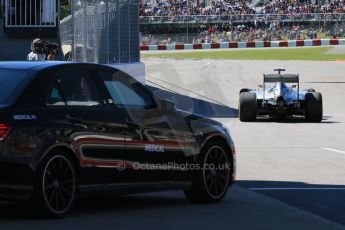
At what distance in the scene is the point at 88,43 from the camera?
2388 centimetres

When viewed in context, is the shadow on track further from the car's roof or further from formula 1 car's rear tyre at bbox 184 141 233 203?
the car's roof

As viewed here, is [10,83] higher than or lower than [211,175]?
higher

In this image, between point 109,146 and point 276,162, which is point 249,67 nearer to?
point 276,162

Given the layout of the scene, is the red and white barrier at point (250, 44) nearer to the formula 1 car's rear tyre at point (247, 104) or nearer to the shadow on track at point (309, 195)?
the formula 1 car's rear tyre at point (247, 104)

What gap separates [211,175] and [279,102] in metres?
12.9

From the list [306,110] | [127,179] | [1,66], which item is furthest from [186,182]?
[306,110]

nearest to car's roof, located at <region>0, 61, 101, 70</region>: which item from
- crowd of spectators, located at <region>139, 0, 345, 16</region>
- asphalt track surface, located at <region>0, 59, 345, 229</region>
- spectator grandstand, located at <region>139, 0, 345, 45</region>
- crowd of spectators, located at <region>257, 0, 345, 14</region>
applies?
asphalt track surface, located at <region>0, 59, 345, 229</region>

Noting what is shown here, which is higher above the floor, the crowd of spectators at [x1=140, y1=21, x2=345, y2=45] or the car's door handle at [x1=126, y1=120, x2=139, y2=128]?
the crowd of spectators at [x1=140, y1=21, x2=345, y2=45]

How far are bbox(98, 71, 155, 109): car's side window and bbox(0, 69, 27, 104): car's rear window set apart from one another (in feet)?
2.72

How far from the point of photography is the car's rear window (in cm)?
768

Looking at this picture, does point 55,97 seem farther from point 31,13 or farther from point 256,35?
point 256,35

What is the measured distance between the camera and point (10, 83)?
25.8ft

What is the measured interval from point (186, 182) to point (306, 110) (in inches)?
527

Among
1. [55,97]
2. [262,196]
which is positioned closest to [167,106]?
[55,97]
